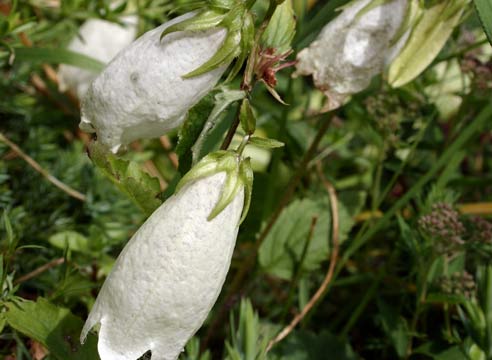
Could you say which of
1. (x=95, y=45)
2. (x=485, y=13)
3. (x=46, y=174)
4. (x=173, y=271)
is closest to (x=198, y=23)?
(x=173, y=271)

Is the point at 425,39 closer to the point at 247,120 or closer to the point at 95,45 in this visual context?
the point at 247,120

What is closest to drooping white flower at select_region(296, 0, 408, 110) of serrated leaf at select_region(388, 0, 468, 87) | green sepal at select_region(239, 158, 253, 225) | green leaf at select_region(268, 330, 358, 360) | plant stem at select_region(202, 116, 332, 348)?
serrated leaf at select_region(388, 0, 468, 87)

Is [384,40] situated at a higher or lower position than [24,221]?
higher

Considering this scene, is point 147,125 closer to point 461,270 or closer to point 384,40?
point 384,40

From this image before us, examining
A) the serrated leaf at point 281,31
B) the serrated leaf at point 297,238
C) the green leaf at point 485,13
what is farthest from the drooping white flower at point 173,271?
the serrated leaf at point 297,238

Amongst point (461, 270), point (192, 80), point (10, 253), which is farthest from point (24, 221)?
point (461, 270)

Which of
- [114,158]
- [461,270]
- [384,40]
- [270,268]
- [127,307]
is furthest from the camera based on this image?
[270,268]

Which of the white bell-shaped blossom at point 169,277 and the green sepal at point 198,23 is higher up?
the green sepal at point 198,23

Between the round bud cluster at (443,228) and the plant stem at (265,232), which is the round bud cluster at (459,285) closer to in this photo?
the round bud cluster at (443,228)
